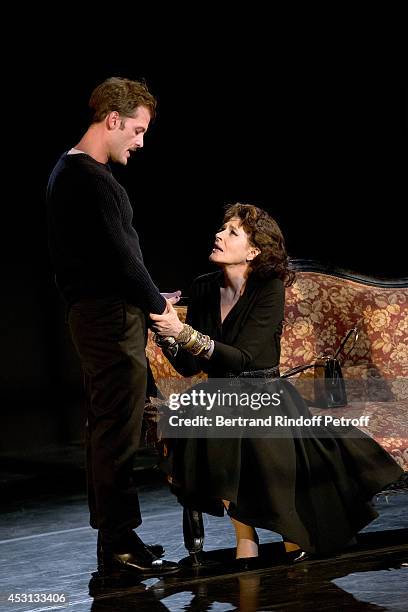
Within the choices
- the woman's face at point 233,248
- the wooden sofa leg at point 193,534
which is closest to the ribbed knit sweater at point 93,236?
the woman's face at point 233,248

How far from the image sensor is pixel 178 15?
18.4 ft

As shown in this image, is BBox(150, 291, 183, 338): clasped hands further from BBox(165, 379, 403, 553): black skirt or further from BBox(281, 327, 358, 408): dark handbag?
BBox(281, 327, 358, 408): dark handbag

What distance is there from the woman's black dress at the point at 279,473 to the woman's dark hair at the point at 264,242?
140 mm

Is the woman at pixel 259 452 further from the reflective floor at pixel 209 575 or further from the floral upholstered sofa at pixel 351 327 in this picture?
the floral upholstered sofa at pixel 351 327

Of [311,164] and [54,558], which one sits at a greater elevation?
[311,164]

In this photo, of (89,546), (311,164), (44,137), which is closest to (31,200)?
(44,137)

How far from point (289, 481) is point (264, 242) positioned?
2.55 feet

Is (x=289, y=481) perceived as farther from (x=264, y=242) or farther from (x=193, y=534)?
(x=264, y=242)

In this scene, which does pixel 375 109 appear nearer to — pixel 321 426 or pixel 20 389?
pixel 20 389

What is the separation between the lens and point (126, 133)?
9.99 feet

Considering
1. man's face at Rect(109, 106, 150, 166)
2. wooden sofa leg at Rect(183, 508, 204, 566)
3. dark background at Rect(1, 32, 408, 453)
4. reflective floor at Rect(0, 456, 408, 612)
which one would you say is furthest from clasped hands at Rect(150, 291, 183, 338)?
dark background at Rect(1, 32, 408, 453)

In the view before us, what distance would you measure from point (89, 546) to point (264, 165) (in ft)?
10.0

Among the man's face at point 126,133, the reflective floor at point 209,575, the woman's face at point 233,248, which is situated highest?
the man's face at point 126,133

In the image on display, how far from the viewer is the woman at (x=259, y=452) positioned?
3027mm
